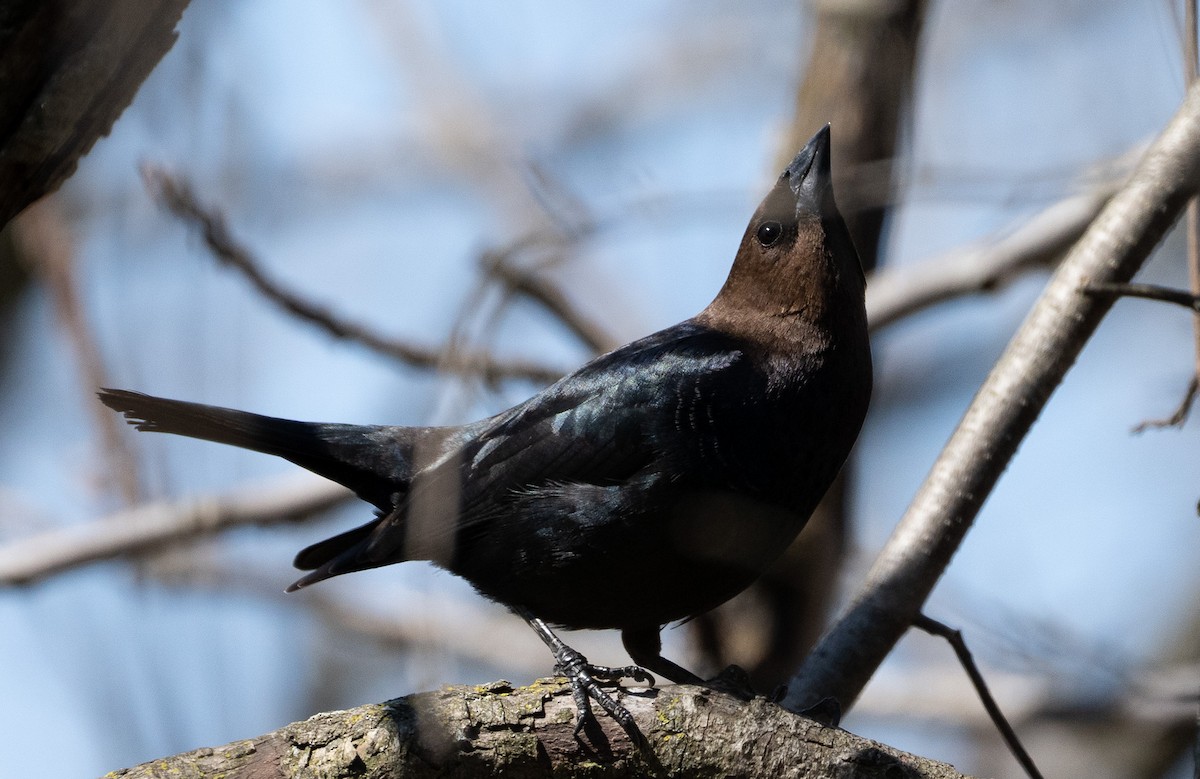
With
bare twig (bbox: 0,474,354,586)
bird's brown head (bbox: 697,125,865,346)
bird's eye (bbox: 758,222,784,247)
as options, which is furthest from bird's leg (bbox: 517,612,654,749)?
bare twig (bbox: 0,474,354,586)

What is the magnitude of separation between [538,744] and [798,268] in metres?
1.76

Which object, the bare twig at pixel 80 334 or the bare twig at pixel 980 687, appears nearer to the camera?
the bare twig at pixel 980 687

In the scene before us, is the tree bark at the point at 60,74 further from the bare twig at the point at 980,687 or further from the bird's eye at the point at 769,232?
the bare twig at the point at 980,687

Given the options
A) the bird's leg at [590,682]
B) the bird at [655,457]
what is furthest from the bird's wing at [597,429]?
the bird's leg at [590,682]

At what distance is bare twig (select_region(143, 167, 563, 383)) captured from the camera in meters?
3.93

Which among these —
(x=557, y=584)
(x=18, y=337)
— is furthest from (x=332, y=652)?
(x=557, y=584)

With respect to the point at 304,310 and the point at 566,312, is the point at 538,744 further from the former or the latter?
the point at 566,312

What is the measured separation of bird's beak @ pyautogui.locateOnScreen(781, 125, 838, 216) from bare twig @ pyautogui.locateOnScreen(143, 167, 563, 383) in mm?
1116

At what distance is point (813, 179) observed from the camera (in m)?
3.59

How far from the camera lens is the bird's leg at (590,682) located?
2385mm

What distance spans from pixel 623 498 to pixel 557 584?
32cm

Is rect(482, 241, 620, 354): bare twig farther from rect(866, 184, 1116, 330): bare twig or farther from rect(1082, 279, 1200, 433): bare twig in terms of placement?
rect(1082, 279, 1200, 433): bare twig

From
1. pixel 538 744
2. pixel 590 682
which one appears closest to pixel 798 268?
pixel 590 682

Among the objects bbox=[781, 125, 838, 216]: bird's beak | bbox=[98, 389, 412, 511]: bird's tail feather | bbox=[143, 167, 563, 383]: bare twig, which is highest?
bbox=[781, 125, 838, 216]: bird's beak
